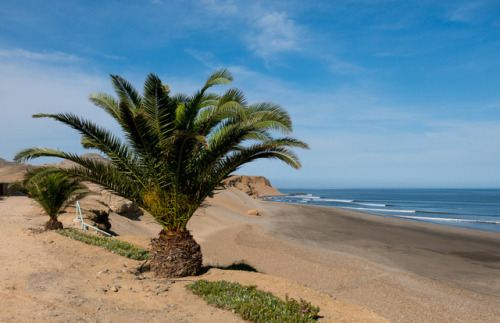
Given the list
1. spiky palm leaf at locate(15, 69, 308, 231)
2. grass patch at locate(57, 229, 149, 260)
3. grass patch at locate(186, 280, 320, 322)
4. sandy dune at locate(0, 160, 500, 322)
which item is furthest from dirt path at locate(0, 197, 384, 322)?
spiky palm leaf at locate(15, 69, 308, 231)

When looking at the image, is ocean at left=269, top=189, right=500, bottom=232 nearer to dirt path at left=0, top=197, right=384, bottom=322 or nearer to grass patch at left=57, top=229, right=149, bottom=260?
dirt path at left=0, top=197, right=384, bottom=322

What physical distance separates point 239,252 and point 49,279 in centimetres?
848

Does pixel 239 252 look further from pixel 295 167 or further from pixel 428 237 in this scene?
pixel 428 237

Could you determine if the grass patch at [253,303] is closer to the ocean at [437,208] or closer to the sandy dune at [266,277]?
the sandy dune at [266,277]

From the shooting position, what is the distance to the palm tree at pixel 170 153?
24.7 feet

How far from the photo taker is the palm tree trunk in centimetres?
773

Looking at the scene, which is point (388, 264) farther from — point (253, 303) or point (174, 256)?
point (174, 256)

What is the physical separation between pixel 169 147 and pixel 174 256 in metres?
2.69

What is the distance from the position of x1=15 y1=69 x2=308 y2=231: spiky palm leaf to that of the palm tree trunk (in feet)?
0.96

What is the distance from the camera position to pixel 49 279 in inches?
268

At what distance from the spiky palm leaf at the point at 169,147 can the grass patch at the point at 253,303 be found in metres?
2.02

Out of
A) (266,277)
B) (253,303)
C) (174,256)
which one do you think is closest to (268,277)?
(266,277)

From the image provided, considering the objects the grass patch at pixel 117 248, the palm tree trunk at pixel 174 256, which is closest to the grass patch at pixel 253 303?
the palm tree trunk at pixel 174 256

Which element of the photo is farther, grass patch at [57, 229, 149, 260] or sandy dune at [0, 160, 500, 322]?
grass patch at [57, 229, 149, 260]
